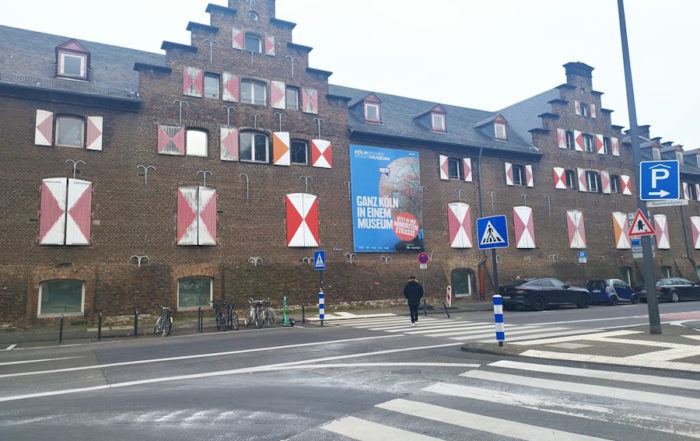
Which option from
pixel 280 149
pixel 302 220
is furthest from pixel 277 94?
pixel 302 220

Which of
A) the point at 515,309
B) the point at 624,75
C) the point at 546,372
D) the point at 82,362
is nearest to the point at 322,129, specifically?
the point at 515,309

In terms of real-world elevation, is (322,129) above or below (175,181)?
above

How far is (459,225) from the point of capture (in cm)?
2562

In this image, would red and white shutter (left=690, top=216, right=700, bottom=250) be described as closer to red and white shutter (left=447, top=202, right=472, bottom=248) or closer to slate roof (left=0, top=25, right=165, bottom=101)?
red and white shutter (left=447, top=202, right=472, bottom=248)

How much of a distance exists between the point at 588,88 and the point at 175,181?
28.3 m

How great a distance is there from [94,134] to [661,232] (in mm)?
36122

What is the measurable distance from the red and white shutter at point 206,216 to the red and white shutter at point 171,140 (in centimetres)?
184

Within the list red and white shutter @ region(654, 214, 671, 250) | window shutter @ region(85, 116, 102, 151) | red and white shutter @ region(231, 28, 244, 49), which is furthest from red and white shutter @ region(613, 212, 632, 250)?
window shutter @ region(85, 116, 102, 151)

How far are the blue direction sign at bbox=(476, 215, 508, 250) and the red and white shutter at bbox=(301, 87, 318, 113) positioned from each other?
14267mm

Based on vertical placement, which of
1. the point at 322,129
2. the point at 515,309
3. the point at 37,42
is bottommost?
the point at 515,309

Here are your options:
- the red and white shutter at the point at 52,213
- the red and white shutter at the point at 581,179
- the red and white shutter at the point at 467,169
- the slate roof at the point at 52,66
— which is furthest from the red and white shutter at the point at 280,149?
the red and white shutter at the point at 581,179

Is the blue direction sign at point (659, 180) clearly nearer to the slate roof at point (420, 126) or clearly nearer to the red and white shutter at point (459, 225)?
the slate roof at point (420, 126)

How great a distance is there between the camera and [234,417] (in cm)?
477

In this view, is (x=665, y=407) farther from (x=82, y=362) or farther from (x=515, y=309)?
(x=515, y=309)
